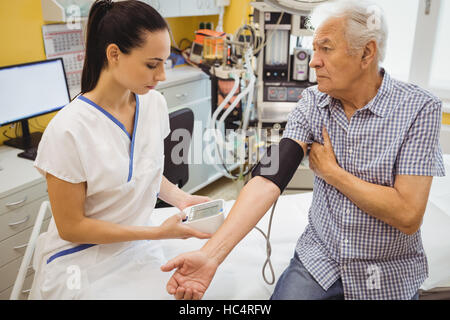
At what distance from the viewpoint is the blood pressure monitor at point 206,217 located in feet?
4.13

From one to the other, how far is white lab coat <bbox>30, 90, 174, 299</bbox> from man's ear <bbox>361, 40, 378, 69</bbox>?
67cm

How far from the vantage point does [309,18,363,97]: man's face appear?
1188mm

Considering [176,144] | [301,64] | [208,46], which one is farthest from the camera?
[208,46]

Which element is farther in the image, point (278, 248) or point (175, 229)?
point (278, 248)

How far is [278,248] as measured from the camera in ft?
5.23

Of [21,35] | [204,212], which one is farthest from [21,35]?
[204,212]

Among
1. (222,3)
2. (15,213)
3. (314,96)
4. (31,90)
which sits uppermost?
(222,3)

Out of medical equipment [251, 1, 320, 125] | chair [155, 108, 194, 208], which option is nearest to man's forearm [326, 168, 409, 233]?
chair [155, 108, 194, 208]

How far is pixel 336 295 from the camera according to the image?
1277 millimetres

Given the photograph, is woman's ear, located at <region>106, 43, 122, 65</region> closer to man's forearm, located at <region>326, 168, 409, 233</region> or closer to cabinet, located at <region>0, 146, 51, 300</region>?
man's forearm, located at <region>326, 168, 409, 233</region>

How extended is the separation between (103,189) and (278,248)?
733 mm

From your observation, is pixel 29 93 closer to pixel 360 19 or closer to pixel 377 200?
pixel 360 19

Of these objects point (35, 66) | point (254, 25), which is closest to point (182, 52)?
point (254, 25)
